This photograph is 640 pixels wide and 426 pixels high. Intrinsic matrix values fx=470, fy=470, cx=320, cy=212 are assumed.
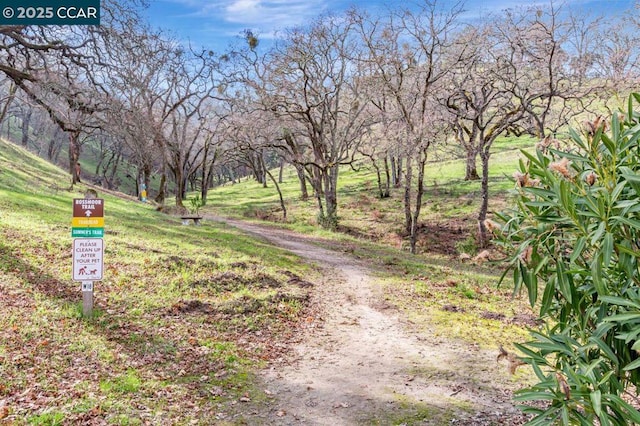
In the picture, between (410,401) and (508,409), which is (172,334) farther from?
(508,409)

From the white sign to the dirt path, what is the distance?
2.99 meters

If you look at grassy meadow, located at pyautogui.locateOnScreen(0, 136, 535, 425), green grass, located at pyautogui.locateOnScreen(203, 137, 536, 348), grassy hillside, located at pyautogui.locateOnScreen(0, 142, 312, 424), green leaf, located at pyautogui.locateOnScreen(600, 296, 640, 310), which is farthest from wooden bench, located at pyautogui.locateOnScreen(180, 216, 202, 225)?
green leaf, located at pyautogui.locateOnScreen(600, 296, 640, 310)

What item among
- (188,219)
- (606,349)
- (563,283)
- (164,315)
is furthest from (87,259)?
(188,219)

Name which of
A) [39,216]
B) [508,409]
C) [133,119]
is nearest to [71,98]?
[133,119]

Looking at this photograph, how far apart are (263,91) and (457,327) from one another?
638 inches

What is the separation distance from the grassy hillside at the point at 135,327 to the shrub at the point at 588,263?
12.0 ft

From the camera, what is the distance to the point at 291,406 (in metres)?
5.25

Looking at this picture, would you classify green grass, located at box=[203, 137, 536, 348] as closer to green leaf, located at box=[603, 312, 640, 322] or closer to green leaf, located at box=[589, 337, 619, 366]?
green leaf, located at box=[589, 337, 619, 366]

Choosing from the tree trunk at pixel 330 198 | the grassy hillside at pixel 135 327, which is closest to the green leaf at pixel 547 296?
the grassy hillside at pixel 135 327

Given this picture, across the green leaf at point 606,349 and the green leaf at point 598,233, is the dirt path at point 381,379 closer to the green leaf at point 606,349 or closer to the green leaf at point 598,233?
the green leaf at point 606,349

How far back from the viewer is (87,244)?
22.7 feet

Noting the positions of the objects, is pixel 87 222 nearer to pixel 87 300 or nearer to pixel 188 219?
pixel 87 300

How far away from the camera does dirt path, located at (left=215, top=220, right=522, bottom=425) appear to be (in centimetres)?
500

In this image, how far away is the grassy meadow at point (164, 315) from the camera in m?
5.06
